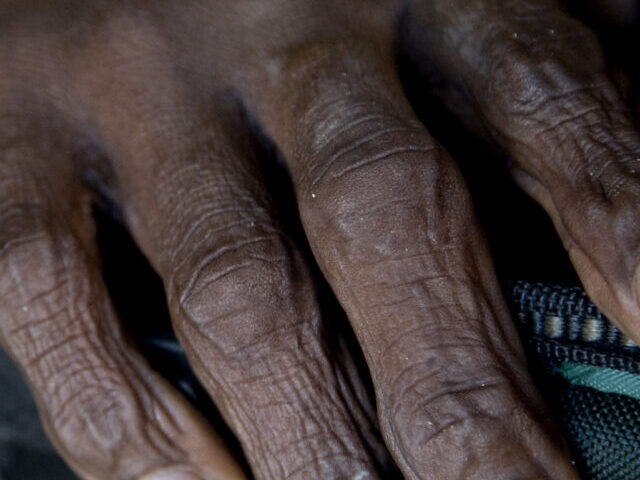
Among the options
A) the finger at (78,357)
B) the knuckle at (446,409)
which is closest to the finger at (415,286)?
the knuckle at (446,409)

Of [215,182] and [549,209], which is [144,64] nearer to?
[215,182]

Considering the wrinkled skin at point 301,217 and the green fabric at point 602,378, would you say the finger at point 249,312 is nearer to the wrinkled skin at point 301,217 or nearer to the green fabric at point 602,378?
the wrinkled skin at point 301,217

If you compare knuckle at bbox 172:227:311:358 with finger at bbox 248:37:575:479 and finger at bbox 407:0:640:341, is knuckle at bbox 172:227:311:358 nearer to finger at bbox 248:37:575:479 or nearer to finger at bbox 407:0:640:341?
finger at bbox 248:37:575:479

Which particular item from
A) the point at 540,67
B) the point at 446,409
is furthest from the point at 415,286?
the point at 540,67

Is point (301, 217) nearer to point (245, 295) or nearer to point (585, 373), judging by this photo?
point (245, 295)

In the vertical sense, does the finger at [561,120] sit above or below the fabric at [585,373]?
above
